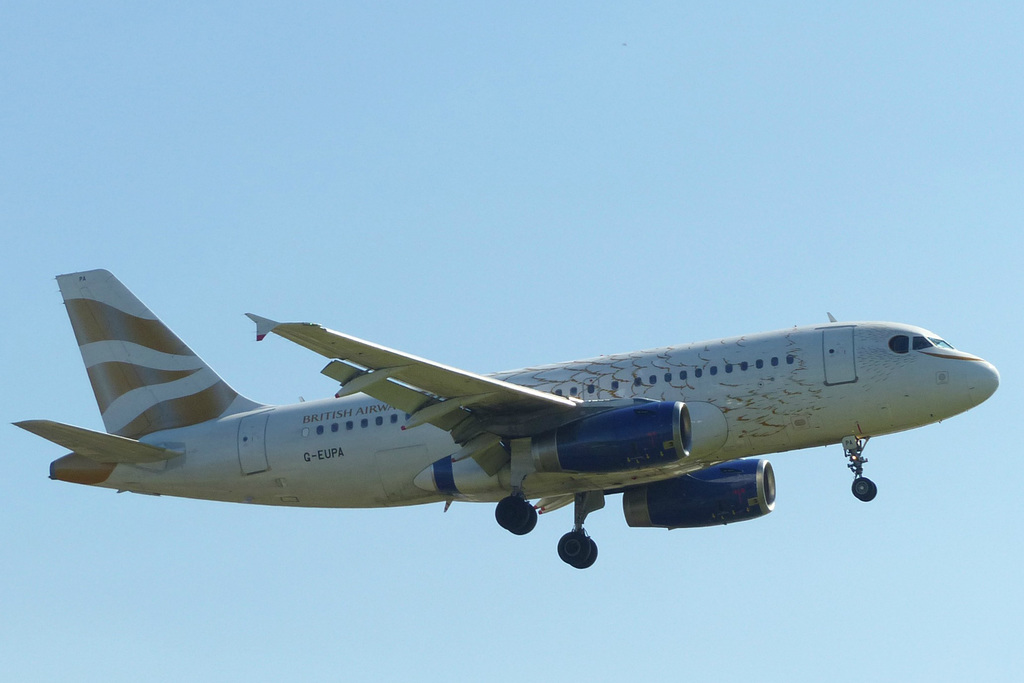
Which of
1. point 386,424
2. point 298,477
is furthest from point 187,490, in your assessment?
point 386,424

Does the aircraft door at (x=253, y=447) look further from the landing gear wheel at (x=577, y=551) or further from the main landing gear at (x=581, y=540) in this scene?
the landing gear wheel at (x=577, y=551)

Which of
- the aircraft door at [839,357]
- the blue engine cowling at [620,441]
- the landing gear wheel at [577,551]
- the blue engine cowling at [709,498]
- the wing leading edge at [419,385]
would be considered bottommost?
the landing gear wheel at [577,551]

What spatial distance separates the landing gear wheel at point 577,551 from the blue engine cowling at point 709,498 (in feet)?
6.81

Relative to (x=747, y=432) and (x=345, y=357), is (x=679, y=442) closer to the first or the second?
(x=747, y=432)

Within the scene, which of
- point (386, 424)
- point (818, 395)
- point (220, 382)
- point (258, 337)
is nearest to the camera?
point (258, 337)

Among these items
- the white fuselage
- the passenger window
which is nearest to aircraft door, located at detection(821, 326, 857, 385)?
the white fuselage

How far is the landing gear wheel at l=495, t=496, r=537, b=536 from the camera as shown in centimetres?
3197

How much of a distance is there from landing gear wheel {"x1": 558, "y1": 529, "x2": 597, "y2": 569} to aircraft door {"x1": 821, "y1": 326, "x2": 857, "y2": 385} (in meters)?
7.67

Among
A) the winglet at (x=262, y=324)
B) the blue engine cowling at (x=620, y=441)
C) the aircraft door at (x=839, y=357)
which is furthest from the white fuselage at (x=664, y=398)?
the winglet at (x=262, y=324)

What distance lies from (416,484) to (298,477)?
3.22m

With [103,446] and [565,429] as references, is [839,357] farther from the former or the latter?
[103,446]

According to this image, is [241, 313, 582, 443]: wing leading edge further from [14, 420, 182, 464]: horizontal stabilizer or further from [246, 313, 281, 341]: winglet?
[14, 420, 182, 464]: horizontal stabilizer

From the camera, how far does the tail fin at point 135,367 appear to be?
36906 mm

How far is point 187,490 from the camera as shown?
3519 centimetres
